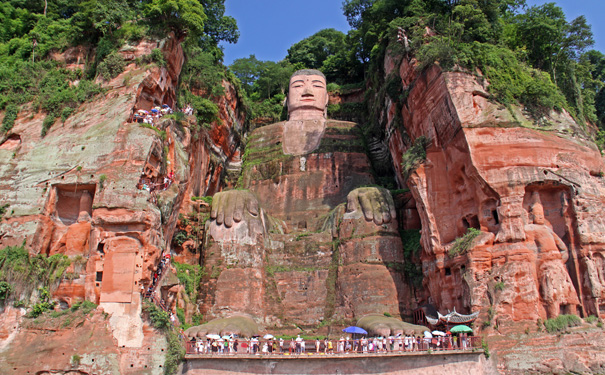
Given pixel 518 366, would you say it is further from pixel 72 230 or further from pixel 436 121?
pixel 72 230

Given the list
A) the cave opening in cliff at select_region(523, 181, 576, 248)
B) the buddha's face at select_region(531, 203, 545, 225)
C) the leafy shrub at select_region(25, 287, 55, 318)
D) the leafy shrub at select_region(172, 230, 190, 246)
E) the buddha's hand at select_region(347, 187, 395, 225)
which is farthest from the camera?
the leafy shrub at select_region(172, 230, 190, 246)

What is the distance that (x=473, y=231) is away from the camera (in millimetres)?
21656

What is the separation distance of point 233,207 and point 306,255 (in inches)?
167

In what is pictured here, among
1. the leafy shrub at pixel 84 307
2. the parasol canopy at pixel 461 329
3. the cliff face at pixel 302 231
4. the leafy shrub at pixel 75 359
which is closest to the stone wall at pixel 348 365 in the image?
the parasol canopy at pixel 461 329

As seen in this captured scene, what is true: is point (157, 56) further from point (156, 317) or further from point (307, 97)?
point (307, 97)

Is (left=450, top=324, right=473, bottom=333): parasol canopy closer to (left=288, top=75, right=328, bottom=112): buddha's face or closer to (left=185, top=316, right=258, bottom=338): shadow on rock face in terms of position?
(left=185, top=316, right=258, bottom=338): shadow on rock face

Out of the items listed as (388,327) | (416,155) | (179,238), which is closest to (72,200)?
(179,238)

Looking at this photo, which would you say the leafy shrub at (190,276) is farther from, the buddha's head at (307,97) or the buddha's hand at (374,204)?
the buddha's head at (307,97)

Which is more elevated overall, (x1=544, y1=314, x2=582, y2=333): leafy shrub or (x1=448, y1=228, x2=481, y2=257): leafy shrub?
(x1=448, y1=228, x2=481, y2=257): leafy shrub

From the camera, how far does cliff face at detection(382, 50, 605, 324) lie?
65.4ft

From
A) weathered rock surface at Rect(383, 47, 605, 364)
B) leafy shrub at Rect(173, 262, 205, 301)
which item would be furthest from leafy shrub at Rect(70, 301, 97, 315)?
weathered rock surface at Rect(383, 47, 605, 364)

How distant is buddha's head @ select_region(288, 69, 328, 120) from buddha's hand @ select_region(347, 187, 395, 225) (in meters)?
12.0

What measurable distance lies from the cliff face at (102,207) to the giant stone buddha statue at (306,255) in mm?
3119

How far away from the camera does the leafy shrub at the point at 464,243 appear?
21.4 m
